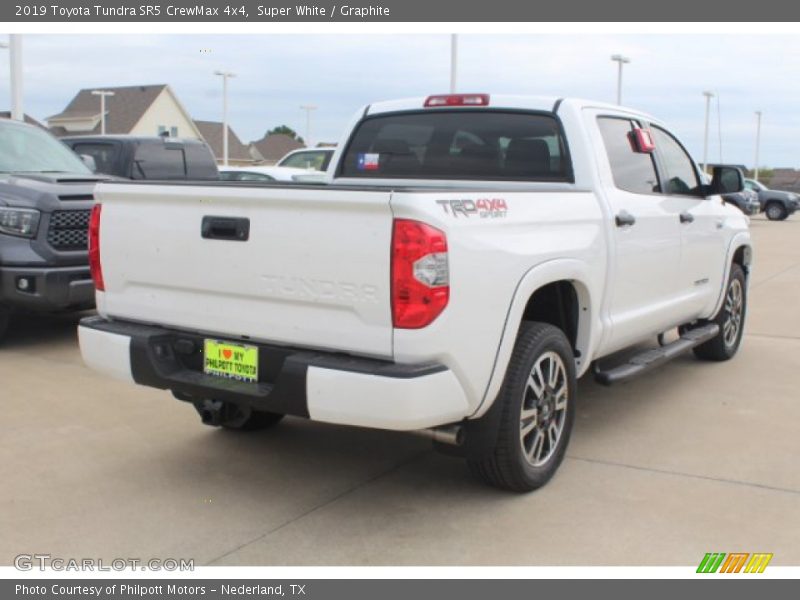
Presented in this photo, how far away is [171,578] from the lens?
3465mm

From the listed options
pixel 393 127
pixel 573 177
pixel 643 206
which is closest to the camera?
pixel 573 177

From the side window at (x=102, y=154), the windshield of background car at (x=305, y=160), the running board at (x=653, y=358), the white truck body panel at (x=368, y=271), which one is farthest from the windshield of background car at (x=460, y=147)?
the windshield of background car at (x=305, y=160)

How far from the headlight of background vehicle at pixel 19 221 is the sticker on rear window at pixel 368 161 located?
3064mm

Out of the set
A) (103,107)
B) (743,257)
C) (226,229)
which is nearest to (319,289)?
(226,229)

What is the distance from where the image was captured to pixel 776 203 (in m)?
35.8

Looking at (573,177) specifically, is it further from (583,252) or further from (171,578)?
(171,578)

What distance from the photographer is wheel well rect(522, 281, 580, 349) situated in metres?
4.61

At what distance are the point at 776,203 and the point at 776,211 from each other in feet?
1.10

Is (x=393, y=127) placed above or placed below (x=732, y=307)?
above

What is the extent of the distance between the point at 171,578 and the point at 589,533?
1.75 metres

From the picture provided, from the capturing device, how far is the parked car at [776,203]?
35500 millimetres

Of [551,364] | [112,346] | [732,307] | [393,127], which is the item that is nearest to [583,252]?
[551,364]

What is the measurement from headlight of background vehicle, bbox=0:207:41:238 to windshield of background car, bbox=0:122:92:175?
32.4 inches

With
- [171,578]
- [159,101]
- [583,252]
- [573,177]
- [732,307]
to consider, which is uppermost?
[159,101]
